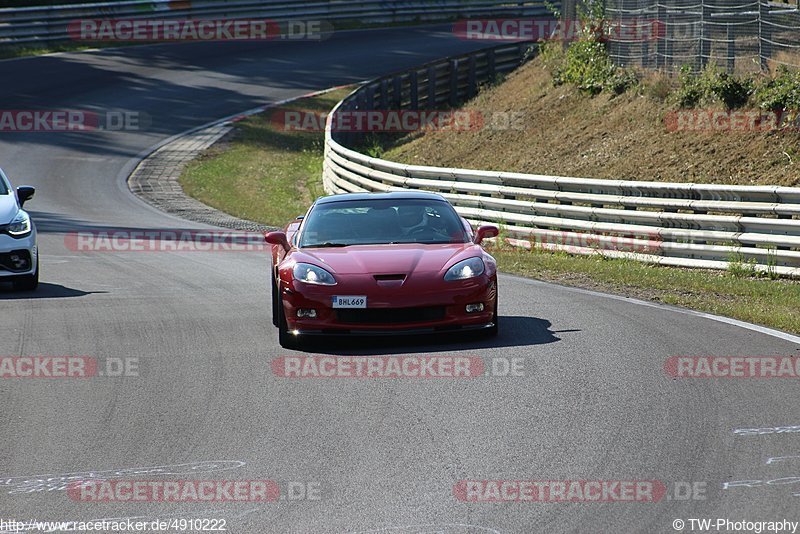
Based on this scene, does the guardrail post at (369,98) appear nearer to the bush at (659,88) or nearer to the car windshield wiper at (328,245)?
the bush at (659,88)

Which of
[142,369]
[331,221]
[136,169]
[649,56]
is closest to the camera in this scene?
[142,369]

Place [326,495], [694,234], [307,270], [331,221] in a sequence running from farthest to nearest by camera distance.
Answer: [694,234], [331,221], [307,270], [326,495]

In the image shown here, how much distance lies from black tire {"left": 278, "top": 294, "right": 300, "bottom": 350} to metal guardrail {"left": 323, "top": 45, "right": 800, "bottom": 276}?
688 cm

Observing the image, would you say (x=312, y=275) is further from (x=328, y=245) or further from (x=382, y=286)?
(x=328, y=245)

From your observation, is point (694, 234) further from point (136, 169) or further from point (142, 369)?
point (136, 169)

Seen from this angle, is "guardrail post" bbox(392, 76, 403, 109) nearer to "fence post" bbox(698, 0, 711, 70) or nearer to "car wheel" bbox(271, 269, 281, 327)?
"fence post" bbox(698, 0, 711, 70)

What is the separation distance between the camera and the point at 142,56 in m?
42.0

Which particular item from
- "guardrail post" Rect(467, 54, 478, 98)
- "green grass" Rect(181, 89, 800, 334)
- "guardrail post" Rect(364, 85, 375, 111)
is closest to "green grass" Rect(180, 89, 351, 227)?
"green grass" Rect(181, 89, 800, 334)

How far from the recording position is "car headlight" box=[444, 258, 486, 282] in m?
10.2

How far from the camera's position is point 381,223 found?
37.4 ft

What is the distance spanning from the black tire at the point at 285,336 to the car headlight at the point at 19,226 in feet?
17.6

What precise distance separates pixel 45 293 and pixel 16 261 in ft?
1.65

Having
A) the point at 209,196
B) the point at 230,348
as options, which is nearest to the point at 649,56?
the point at 209,196

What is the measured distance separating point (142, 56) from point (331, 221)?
32.3 m
